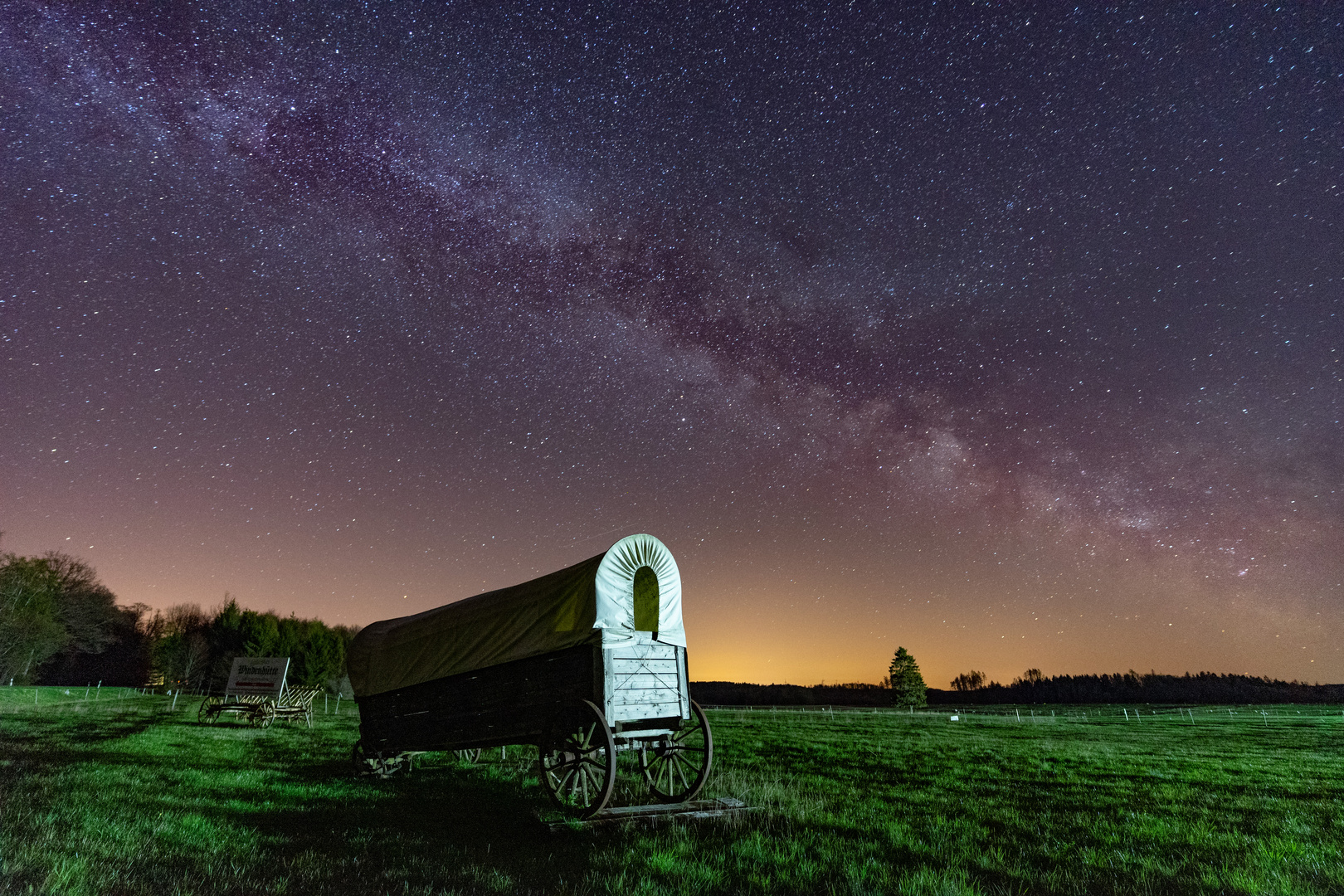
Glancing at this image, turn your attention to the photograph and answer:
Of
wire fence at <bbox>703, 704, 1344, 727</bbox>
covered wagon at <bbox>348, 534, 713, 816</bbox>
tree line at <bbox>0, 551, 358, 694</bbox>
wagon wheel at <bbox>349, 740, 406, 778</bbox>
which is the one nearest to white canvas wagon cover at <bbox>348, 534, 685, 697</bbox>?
covered wagon at <bbox>348, 534, 713, 816</bbox>

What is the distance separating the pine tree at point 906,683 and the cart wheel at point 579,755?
3053 inches

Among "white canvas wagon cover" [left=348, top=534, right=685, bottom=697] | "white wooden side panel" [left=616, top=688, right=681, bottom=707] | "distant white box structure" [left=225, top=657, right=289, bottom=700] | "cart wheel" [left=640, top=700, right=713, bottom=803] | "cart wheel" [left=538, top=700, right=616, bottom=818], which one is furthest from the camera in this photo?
"distant white box structure" [left=225, top=657, right=289, bottom=700]

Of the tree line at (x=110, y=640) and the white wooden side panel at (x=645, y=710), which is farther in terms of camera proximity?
the tree line at (x=110, y=640)

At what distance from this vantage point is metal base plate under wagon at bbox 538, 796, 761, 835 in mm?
7457

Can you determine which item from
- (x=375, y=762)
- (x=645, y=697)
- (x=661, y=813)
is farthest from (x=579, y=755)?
(x=375, y=762)

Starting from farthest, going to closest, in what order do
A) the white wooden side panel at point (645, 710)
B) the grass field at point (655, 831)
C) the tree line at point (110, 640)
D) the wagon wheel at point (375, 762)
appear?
the tree line at point (110, 640) < the wagon wheel at point (375, 762) < the white wooden side panel at point (645, 710) < the grass field at point (655, 831)

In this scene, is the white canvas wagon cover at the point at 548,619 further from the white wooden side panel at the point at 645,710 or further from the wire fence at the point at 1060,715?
the wire fence at the point at 1060,715

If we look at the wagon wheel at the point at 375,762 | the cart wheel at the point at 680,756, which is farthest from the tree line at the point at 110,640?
the cart wheel at the point at 680,756

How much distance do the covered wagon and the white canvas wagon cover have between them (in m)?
0.02

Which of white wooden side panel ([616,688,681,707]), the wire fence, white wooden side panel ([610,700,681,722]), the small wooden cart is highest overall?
white wooden side panel ([616,688,681,707])

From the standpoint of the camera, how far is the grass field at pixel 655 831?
5574 millimetres

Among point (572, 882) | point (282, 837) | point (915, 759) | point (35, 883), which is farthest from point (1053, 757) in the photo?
point (35, 883)

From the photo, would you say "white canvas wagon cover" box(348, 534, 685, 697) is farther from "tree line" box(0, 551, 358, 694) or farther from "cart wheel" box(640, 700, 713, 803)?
"tree line" box(0, 551, 358, 694)

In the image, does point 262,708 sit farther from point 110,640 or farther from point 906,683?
point 906,683
